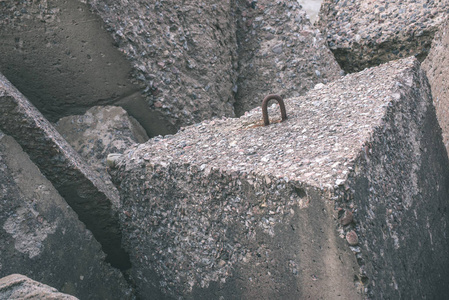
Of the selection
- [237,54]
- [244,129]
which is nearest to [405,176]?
[244,129]

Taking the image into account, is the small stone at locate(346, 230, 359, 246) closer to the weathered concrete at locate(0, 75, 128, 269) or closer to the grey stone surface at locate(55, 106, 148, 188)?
the weathered concrete at locate(0, 75, 128, 269)

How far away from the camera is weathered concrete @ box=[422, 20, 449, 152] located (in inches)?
85.9

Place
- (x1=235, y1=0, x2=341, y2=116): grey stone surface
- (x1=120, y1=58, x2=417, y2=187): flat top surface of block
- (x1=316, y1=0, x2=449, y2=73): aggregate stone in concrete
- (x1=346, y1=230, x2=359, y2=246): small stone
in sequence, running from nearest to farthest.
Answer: (x1=346, y1=230, x2=359, y2=246): small stone
(x1=120, y1=58, x2=417, y2=187): flat top surface of block
(x1=316, y1=0, x2=449, y2=73): aggregate stone in concrete
(x1=235, y1=0, x2=341, y2=116): grey stone surface

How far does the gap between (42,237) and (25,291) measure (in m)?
0.49

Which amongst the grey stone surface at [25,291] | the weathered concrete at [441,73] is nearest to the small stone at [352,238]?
the grey stone surface at [25,291]

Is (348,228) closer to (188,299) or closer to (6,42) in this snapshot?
(188,299)

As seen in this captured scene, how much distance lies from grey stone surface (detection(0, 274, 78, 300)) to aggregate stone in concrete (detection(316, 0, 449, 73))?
2.00 metres

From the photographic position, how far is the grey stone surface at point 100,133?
225cm

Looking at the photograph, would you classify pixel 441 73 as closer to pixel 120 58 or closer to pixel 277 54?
pixel 277 54

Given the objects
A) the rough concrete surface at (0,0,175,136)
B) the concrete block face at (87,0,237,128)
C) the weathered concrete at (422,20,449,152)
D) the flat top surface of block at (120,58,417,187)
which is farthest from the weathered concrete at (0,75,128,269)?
the weathered concrete at (422,20,449,152)

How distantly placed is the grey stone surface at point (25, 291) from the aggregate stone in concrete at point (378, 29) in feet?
6.58

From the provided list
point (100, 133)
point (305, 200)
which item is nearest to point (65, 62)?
point (100, 133)

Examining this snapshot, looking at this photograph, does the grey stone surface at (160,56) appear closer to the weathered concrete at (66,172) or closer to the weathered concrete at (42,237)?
the weathered concrete at (66,172)

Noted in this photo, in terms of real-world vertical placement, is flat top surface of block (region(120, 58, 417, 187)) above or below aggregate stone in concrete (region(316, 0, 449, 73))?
below
